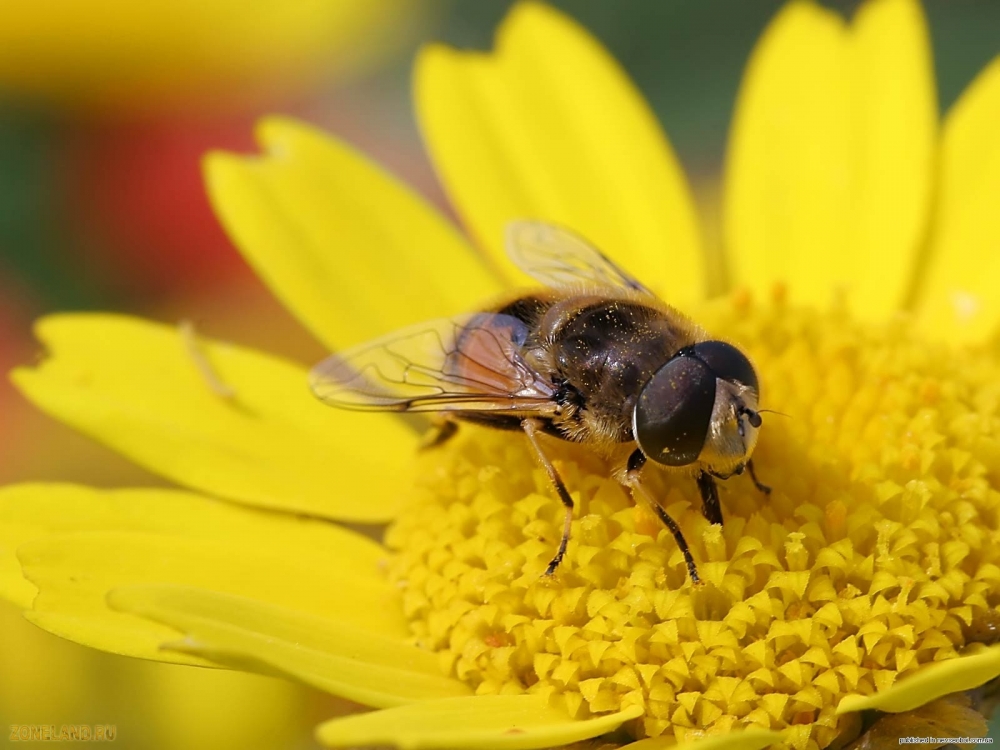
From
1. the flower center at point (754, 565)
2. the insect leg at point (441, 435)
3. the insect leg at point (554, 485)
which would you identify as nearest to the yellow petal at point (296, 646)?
the flower center at point (754, 565)

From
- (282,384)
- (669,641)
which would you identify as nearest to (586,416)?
(669,641)

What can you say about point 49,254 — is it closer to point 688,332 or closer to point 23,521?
point 23,521

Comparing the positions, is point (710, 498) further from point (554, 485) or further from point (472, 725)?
point (472, 725)

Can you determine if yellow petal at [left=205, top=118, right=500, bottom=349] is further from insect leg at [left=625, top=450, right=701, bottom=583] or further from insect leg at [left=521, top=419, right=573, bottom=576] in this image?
insect leg at [left=625, top=450, right=701, bottom=583]

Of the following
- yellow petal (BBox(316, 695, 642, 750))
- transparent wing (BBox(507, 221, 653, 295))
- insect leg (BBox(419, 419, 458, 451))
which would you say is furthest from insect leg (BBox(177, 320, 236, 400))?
yellow petal (BBox(316, 695, 642, 750))

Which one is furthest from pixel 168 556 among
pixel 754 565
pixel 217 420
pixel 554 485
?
pixel 754 565

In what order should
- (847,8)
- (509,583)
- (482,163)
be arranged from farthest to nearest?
1. (847,8)
2. (482,163)
3. (509,583)
